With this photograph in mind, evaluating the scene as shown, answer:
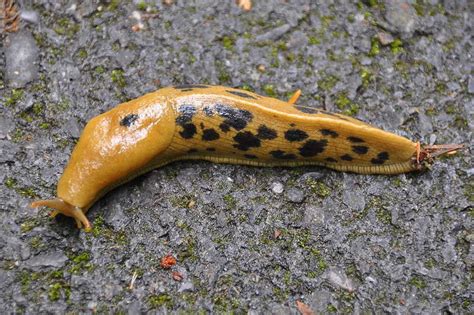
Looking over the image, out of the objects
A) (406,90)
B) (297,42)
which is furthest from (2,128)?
(406,90)

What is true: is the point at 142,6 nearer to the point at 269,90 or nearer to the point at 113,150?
the point at 269,90

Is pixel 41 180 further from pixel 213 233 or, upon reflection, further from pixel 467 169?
pixel 467 169

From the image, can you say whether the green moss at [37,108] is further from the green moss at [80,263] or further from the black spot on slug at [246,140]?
the black spot on slug at [246,140]

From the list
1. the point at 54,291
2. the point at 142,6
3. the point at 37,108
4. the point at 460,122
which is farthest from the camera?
the point at 142,6

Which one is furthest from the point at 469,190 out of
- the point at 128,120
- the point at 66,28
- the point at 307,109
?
the point at 66,28

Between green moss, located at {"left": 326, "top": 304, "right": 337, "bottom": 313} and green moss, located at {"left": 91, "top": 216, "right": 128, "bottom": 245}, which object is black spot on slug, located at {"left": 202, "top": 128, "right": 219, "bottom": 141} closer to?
green moss, located at {"left": 91, "top": 216, "right": 128, "bottom": 245}

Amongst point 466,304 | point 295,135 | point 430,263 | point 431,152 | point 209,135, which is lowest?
point 466,304
